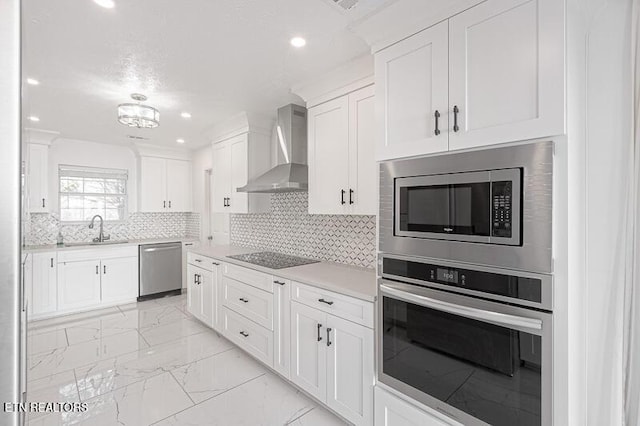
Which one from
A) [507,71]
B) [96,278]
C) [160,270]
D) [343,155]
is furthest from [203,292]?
[507,71]

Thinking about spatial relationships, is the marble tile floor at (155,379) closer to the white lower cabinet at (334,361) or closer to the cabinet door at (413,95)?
the white lower cabinet at (334,361)

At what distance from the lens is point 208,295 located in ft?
11.7

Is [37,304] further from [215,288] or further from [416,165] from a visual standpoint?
[416,165]

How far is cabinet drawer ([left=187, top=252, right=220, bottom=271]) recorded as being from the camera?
3473 mm

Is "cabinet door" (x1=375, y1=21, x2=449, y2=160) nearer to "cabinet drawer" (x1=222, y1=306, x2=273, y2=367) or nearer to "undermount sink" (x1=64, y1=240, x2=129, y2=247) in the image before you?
"cabinet drawer" (x1=222, y1=306, x2=273, y2=367)

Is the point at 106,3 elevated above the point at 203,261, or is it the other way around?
the point at 106,3

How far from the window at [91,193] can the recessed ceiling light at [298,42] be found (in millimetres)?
4602

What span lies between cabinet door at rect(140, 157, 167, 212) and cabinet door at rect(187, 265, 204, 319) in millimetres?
1919

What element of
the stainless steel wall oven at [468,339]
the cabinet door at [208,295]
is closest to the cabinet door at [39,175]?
the cabinet door at [208,295]

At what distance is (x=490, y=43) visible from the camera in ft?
4.26

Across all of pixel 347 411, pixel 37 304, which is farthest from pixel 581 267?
pixel 37 304

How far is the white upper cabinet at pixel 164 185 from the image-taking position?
5.20 meters

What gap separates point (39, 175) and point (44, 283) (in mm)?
1524

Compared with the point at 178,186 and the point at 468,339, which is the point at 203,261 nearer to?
the point at 178,186
